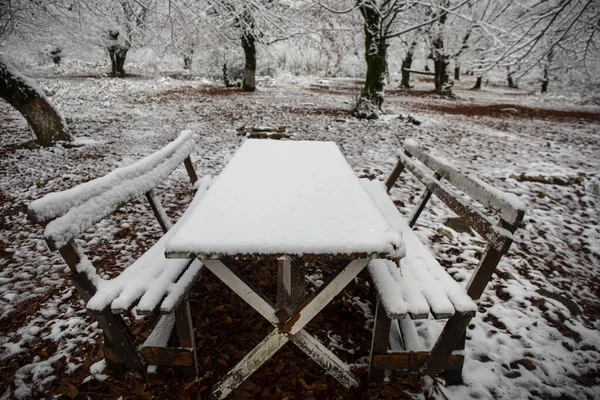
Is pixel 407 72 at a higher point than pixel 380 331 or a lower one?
higher

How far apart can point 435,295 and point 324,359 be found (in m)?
0.77

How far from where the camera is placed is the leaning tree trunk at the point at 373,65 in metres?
9.09

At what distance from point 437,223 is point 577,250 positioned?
4.84 feet

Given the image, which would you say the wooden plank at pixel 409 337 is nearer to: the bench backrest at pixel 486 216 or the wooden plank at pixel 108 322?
the bench backrest at pixel 486 216

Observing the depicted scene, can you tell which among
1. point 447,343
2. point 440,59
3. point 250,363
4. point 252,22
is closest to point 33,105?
point 252,22

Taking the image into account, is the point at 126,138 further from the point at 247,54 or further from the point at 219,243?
the point at 247,54

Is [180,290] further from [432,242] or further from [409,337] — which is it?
[432,242]

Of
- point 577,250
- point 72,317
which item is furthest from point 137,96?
point 577,250

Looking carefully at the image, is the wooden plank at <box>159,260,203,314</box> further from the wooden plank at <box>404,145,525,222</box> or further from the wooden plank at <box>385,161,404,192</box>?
the wooden plank at <box>385,161,404,192</box>

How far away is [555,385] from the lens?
2.00 meters

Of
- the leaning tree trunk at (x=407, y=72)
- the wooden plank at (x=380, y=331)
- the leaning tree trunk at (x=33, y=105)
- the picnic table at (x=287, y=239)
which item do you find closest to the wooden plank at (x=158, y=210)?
the picnic table at (x=287, y=239)

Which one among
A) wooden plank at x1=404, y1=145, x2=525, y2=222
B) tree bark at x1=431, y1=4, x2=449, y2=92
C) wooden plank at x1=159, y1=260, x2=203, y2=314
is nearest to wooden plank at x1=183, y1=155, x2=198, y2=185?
wooden plank at x1=159, y1=260, x2=203, y2=314

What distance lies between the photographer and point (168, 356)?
1.89m

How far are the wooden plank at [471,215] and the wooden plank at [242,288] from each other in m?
1.28
